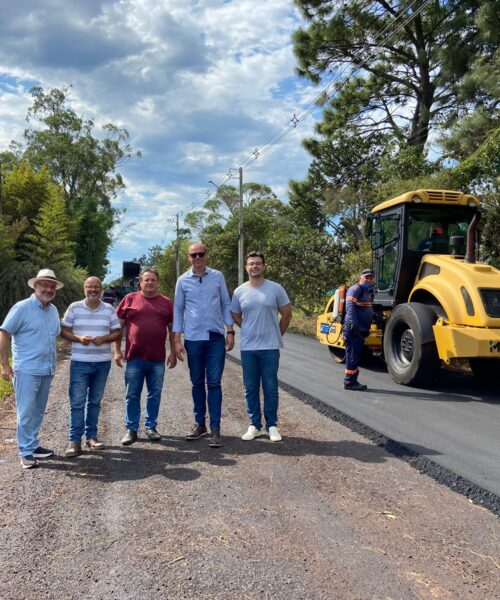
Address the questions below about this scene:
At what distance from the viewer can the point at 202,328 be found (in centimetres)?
510

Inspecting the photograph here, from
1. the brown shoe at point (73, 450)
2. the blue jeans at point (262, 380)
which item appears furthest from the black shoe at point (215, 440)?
the brown shoe at point (73, 450)

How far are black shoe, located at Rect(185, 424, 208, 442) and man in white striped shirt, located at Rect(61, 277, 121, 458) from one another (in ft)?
2.74

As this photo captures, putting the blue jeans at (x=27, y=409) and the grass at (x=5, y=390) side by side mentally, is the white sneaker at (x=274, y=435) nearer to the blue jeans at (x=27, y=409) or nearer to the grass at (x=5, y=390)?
the blue jeans at (x=27, y=409)

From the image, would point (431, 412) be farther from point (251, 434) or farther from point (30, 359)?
point (30, 359)

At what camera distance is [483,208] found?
41.4 feet

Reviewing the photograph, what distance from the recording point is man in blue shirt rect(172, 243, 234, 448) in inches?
201

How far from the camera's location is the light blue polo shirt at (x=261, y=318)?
5.19 metres

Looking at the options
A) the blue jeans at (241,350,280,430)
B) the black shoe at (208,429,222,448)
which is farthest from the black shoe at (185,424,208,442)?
the blue jeans at (241,350,280,430)

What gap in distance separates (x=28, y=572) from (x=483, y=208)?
40.9ft

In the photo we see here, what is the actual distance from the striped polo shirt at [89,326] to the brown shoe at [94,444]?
0.77 metres

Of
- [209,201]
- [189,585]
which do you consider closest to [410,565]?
[189,585]

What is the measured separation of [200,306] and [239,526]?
7.68 ft

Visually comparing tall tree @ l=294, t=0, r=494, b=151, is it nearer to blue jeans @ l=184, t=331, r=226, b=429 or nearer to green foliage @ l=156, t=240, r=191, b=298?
blue jeans @ l=184, t=331, r=226, b=429

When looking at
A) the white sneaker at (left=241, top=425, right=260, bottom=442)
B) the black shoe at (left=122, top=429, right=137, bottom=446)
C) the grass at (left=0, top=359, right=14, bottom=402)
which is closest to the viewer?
the black shoe at (left=122, top=429, right=137, bottom=446)
